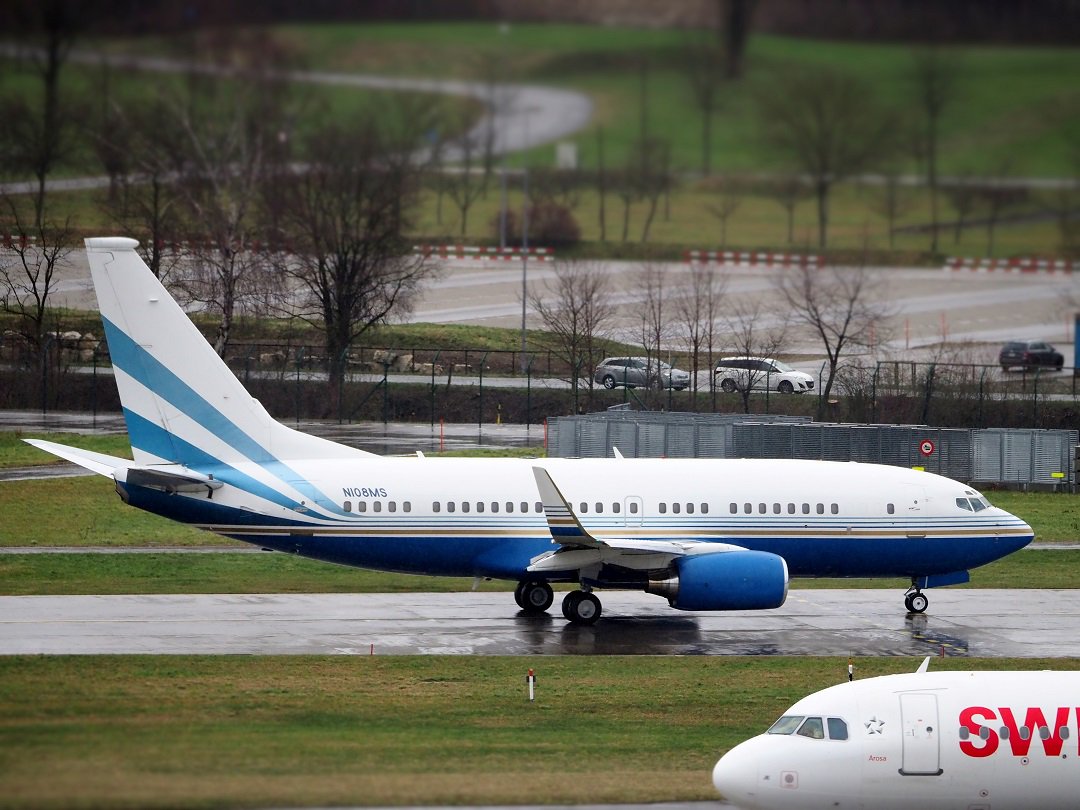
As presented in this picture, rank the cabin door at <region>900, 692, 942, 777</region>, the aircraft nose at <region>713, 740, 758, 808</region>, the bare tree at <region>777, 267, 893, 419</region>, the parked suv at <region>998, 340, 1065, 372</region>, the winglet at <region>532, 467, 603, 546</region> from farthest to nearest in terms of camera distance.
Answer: the parked suv at <region>998, 340, 1065, 372</region>, the bare tree at <region>777, 267, 893, 419</region>, the winglet at <region>532, 467, 603, 546</region>, the cabin door at <region>900, 692, 942, 777</region>, the aircraft nose at <region>713, 740, 758, 808</region>

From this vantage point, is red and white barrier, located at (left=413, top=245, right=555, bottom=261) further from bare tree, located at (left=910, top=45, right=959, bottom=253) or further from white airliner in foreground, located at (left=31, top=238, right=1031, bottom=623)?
white airliner in foreground, located at (left=31, top=238, right=1031, bottom=623)

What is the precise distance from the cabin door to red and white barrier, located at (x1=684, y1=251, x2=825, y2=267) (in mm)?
62305

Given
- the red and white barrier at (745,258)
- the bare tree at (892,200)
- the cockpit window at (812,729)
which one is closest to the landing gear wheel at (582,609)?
the cockpit window at (812,729)

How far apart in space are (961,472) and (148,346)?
33.2 m

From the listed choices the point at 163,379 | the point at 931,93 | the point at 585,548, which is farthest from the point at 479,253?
the point at 585,548

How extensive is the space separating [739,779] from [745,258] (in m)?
66.5

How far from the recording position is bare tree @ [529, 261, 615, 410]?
6266cm

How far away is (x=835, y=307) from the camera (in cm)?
6969

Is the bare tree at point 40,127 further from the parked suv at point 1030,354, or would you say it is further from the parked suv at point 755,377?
the parked suv at point 1030,354

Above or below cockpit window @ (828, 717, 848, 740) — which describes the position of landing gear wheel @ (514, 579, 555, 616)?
below

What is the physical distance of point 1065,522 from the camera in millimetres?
50344

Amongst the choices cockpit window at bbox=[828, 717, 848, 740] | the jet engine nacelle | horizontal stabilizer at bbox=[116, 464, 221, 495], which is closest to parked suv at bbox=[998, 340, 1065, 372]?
the jet engine nacelle

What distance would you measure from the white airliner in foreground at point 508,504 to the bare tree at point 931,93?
28778mm

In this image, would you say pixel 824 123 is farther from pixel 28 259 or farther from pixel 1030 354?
pixel 28 259
